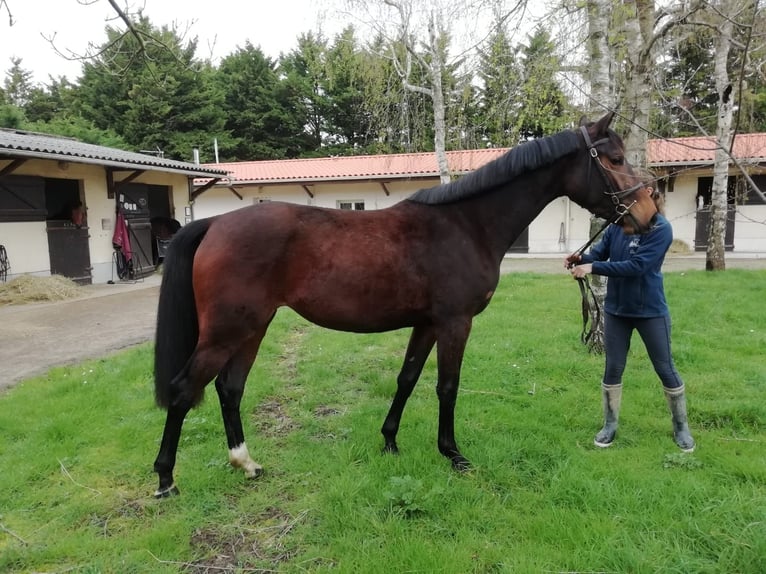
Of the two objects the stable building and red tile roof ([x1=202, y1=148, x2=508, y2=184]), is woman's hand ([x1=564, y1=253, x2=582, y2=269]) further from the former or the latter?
red tile roof ([x1=202, y1=148, x2=508, y2=184])

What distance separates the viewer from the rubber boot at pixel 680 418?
2.89 m

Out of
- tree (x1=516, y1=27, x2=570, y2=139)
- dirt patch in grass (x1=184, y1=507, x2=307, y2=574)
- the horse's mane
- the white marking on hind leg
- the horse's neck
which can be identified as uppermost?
tree (x1=516, y1=27, x2=570, y2=139)

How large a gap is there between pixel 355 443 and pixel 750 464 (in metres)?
2.21

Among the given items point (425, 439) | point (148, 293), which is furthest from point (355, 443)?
point (148, 293)

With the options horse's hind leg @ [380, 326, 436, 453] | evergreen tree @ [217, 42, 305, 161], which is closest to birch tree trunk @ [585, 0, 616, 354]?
horse's hind leg @ [380, 326, 436, 453]

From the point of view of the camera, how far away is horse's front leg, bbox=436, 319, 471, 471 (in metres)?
2.72

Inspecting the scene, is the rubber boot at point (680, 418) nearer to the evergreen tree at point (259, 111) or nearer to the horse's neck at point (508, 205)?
the horse's neck at point (508, 205)

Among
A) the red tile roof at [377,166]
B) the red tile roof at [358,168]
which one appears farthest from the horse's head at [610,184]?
the red tile roof at [358,168]

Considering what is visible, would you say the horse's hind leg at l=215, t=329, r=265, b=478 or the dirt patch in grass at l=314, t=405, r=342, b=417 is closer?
the horse's hind leg at l=215, t=329, r=265, b=478

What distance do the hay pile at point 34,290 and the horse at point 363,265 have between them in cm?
744

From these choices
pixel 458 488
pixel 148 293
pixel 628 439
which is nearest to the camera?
pixel 458 488

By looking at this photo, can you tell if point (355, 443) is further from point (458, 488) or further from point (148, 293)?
point (148, 293)

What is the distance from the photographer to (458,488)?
248 centimetres

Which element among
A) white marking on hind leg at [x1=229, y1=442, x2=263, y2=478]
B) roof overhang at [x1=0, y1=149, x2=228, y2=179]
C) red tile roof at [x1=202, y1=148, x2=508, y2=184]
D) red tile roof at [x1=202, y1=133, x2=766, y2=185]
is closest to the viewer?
white marking on hind leg at [x1=229, y1=442, x2=263, y2=478]
